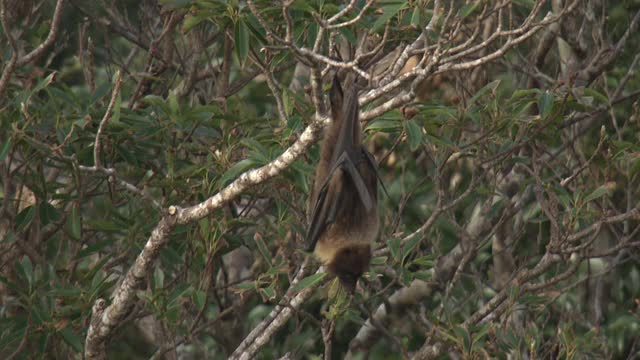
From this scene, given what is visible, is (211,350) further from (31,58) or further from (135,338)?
(31,58)

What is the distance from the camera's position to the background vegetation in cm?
493

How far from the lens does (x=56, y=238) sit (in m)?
7.47

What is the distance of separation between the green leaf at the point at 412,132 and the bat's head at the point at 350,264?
67cm

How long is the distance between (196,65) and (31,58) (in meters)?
1.23

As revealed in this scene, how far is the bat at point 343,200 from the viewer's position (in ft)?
16.2

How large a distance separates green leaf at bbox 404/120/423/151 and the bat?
225 millimetres

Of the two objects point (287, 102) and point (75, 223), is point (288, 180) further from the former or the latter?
point (75, 223)

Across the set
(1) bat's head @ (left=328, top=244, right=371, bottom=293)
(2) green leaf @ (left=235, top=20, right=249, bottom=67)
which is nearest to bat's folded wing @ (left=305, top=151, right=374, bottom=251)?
(1) bat's head @ (left=328, top=244, right=371, bottom=293)

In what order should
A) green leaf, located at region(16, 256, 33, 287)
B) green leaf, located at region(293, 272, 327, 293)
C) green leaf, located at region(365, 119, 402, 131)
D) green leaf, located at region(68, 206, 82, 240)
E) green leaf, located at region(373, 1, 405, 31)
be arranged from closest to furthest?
green leaf, located at region(373, 1, 405, 31)
green leaf, located at region(293, 272, 327, 293)
green leaf, located at region(365, 119, 402, 131)
green leaf, located at region(16, 256, 33, 287)
green leaf, located at region(68, 206, 82, 240)

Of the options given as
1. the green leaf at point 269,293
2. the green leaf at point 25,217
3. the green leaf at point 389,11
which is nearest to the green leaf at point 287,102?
the green leaf at point 389,11

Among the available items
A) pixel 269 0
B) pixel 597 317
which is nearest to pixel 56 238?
pixel 269 0

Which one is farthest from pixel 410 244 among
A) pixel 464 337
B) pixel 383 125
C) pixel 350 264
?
pixel 383 125

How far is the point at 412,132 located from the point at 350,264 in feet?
2.42

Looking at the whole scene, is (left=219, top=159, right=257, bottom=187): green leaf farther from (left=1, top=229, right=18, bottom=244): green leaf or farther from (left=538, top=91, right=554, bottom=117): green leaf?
(left=538, top=91, right=554, bottom=117): green leaf
